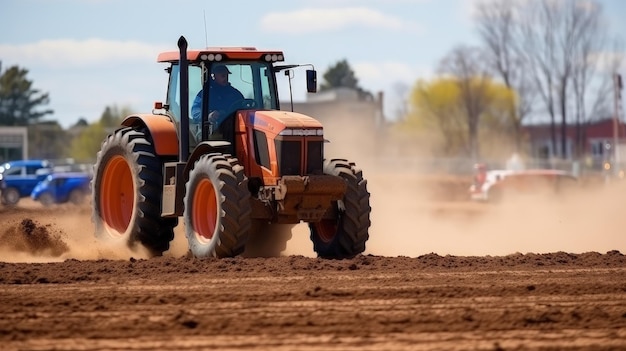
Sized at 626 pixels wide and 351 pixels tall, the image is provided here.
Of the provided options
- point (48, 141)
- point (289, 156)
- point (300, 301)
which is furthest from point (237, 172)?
point (48, 141)

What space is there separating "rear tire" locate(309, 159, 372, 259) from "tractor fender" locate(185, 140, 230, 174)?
1355mm

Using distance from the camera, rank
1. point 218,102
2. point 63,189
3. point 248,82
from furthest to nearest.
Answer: point 63,189 < point 248,82 < point 218,102

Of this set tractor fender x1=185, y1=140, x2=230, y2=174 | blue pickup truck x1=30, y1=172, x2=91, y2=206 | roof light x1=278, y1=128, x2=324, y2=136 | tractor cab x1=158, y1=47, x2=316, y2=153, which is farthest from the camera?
blue pickup truck x1=30, y1=172, x2=91, y2=206

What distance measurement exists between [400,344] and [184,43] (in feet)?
24.8

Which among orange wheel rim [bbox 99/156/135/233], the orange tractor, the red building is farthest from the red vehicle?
the red building

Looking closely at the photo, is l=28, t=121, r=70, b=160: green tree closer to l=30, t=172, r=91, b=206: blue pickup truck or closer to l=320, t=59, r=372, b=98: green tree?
l=320, t=59, r=372, b=98: green tree

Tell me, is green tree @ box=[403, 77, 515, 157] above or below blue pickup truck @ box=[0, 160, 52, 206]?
above

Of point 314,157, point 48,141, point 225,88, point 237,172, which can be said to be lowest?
point 237,172

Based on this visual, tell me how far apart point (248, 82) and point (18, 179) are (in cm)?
3201

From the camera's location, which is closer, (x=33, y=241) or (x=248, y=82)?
(x=248, y=82)

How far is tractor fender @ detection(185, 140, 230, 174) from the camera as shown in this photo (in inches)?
603

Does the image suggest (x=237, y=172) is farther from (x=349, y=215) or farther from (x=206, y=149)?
(x=349, y=215)

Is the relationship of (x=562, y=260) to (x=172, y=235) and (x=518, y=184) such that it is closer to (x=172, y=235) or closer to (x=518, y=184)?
(x=172, y=235)

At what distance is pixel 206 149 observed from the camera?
15.5m
